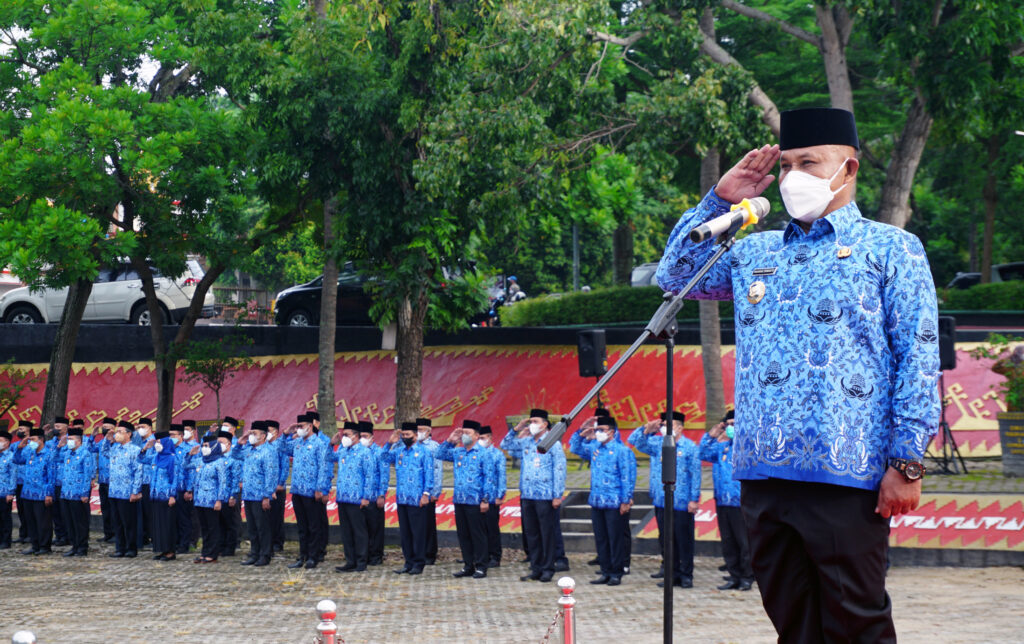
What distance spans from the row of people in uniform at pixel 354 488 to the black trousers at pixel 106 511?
0.03m

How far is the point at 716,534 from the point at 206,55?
12579 millimetres

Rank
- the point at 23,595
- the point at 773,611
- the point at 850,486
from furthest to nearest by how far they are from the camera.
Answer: the point at 23,595
the point at 773,611
the point at 850,486

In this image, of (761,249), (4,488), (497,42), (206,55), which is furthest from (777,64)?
(761,249)

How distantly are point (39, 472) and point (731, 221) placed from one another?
1629 centimetres

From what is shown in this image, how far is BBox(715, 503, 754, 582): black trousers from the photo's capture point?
40.2 feet

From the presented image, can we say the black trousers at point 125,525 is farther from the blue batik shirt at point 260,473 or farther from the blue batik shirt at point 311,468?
the blue batik shirt at point 311,468

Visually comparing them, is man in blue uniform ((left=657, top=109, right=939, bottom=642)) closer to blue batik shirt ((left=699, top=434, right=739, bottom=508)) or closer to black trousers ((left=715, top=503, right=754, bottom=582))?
black trousers ((left=715, top=503, right=754, bottom=582))

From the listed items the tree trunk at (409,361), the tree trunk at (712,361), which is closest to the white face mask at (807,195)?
the tree trunk at (409,361)

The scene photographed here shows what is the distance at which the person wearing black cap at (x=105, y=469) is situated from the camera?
57.0 feet

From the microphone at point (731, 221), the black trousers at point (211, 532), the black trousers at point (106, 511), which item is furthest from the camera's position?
the black trousers at point (106, 511)

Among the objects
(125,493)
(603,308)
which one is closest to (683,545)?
(125,493)

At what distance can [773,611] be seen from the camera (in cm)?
349

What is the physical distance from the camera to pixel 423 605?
457 inches

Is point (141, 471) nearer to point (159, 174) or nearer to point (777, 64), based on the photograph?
point (159, 174)
